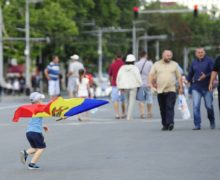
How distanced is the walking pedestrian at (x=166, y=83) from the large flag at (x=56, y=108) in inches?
277

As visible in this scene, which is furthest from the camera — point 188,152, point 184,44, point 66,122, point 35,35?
point 184,44

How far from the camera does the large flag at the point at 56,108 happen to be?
1380cm

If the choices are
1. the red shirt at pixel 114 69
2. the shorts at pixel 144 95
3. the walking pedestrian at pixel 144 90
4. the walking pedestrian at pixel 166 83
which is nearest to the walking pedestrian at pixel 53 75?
the red shirt at pixel 114 69

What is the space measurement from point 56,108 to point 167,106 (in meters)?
7.49

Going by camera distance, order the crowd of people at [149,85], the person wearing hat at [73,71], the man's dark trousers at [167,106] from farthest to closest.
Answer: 1. the person wearing hat at [73,71]
2. the man's dark trousers at [167,106]
3. the crowd of people at [149,85]

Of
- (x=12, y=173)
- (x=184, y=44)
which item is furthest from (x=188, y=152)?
(x=184, y=44)

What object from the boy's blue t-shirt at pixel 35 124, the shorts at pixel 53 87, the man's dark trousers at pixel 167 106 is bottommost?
the shorts at pixel 53 87

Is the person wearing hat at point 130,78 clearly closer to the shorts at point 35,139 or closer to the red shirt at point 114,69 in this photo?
the red shirt at point 114,69

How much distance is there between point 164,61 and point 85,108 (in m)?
7.56

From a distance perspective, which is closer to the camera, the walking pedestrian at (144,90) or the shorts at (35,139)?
the shorts at (35,139)

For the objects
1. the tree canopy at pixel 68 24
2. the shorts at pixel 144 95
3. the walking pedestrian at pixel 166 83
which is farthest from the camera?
the tree canopy at pixel 68 24

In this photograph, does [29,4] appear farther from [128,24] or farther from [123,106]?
[123,106]

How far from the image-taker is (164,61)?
71.0 feet

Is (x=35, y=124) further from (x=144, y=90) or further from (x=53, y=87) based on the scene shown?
(x=53, y=87)
